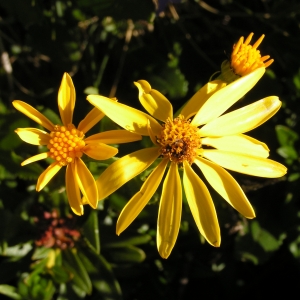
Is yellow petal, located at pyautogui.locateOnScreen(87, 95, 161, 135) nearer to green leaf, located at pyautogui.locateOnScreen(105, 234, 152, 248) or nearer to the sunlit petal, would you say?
the sunlit petal

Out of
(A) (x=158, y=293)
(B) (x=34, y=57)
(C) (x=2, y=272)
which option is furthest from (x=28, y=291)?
(B) (x=34, y=57)

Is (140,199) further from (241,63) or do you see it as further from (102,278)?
(102,278)

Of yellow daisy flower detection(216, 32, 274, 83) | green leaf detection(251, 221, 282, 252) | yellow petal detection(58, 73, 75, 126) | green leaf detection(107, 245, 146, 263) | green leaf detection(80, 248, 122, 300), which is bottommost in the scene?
green leaf detection(80, 248, 122, 300)

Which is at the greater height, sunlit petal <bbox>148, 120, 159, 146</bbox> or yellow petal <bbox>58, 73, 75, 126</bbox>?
yellow petal <bbox>58, 73, 75, 126</bbox>

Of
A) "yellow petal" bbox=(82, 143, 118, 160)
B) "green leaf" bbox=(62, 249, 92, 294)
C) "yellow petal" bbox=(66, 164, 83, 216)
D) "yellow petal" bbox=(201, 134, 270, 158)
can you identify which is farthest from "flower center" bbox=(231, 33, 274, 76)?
"green leaf" bbox=(62, 249, 92, 294)

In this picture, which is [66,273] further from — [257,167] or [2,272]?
[257,167]

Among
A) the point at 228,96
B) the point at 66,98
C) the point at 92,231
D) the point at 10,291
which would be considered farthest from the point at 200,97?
the point at 10,291
